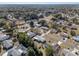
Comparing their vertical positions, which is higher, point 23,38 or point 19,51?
point 23,38

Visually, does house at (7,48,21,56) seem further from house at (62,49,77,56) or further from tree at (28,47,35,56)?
house at (62,49,77,56)

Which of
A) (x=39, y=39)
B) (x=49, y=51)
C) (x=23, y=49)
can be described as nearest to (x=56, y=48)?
(x=49, y=51)

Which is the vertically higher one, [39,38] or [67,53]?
[39,38]

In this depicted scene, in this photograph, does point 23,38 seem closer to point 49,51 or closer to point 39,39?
point 39,39

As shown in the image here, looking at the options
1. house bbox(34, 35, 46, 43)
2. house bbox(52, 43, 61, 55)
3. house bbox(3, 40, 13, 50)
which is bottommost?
house bbox(52, 43, 61, 55)

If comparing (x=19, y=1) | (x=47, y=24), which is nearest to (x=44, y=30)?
(x=47, y=24)

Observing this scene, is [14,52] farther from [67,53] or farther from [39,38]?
[67,53]

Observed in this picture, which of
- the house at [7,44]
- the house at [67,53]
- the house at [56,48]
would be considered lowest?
the house at [67,53]

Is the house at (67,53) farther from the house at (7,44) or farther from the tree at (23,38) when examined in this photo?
the house at (7,44)

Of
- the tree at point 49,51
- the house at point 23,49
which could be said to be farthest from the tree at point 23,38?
the tree at point 49,51

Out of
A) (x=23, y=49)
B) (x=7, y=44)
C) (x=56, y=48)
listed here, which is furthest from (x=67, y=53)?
(x=7, y=44)

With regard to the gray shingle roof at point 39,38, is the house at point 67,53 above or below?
below

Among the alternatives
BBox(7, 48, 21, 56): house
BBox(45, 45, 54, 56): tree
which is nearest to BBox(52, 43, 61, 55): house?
BBox(45, 45, 54, 56): tree

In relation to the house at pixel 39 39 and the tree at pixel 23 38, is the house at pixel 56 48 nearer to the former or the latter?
the house at pixel 39 39
